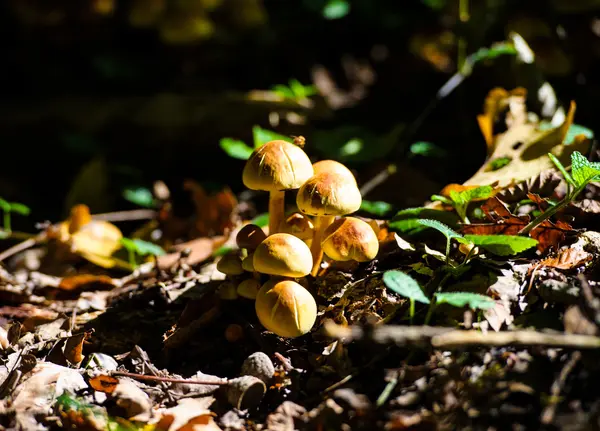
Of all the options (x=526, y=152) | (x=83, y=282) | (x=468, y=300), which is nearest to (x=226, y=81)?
(x=83, y=282)

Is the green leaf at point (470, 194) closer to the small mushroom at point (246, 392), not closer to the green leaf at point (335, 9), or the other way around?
the small mushroom at point (246, 392)

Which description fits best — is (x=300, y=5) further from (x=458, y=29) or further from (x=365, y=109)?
(x=458, y=29)

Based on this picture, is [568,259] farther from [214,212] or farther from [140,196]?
[140,196]

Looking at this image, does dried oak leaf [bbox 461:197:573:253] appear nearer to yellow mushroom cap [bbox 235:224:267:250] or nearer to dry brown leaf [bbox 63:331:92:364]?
yellow mushroom cap [bbox 235:224:267:250]

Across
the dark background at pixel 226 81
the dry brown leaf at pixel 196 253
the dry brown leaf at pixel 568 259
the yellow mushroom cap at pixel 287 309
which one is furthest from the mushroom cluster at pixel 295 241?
the dark background at pixel 226 81

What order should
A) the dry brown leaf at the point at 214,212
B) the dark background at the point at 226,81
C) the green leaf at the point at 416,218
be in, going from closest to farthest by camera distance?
1. the green leaf at the point at 416,218
2. the dry brown leaf at the point at 214,212
3. the dark background at the point at 226,81

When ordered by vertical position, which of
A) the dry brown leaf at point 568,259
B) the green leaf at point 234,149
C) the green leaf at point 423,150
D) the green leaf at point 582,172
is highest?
the green leaf at point 582,172

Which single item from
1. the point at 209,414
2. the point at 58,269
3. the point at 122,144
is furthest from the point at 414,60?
the point at 209,414
